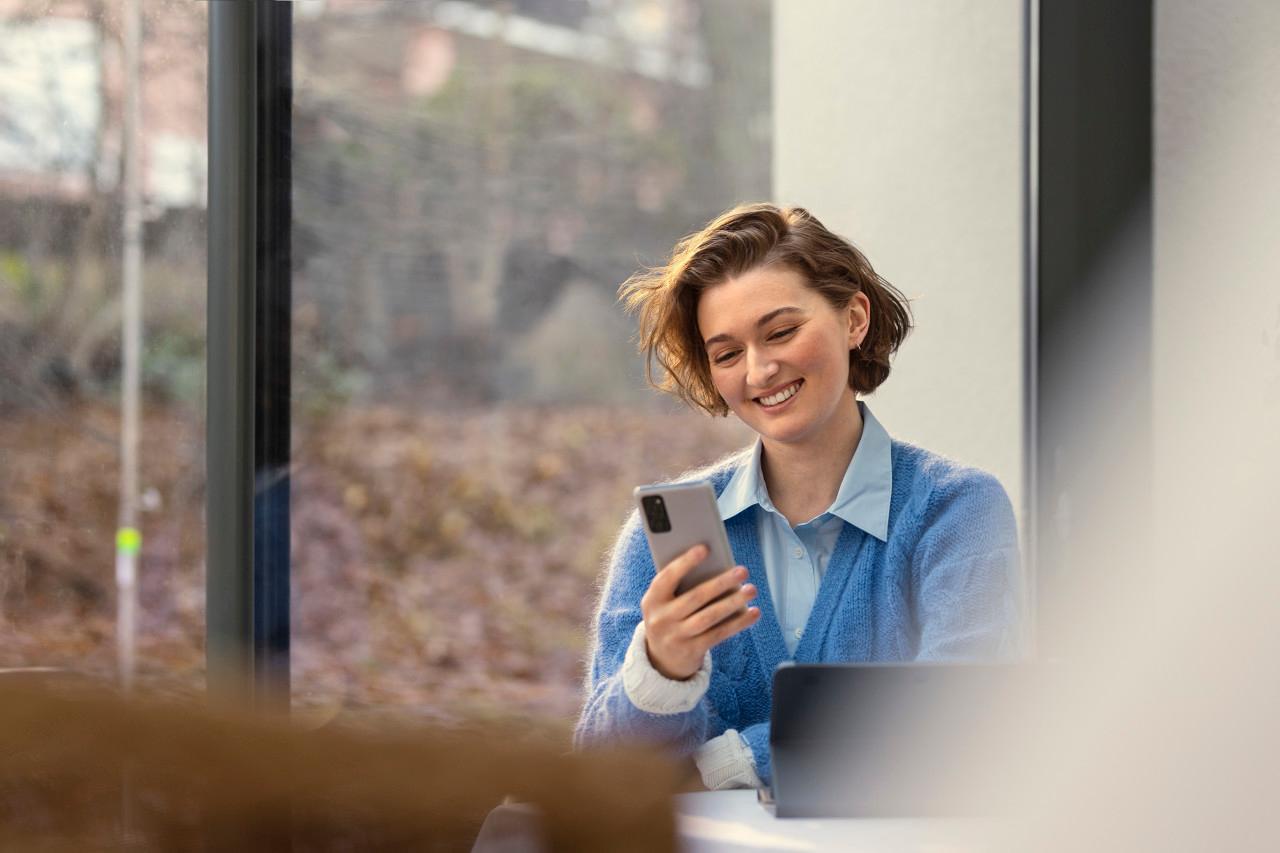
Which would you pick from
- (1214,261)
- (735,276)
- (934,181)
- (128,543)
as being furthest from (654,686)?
(934,181)

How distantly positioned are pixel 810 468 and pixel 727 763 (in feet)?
1.23

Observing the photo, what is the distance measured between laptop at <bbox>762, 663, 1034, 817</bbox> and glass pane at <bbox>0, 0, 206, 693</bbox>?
1.14 metres

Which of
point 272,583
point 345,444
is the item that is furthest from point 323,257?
point 272,583

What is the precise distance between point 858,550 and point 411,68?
5.89 feet

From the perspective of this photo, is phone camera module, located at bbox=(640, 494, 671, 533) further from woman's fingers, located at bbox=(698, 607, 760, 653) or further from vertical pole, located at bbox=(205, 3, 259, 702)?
vertical pole, located at bbox=(205, 3, 259, 702)

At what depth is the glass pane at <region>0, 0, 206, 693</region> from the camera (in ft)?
6.17

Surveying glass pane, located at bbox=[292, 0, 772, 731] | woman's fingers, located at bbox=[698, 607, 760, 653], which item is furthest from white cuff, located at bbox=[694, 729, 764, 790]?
glass pane, located at bbox=[292, 0, 772, 731]

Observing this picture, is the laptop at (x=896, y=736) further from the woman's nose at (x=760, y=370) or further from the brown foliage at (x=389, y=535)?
the brown foliage at (x=389, y=535)

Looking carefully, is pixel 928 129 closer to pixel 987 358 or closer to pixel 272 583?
pixel 987 358

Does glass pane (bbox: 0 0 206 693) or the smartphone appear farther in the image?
glass pane (bbox: 0 0 206 693)

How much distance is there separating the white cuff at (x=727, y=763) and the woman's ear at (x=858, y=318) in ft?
1.69

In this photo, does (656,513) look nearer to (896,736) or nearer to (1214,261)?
(896,736)

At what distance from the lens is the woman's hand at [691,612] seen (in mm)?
1143

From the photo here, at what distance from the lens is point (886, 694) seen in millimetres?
942
